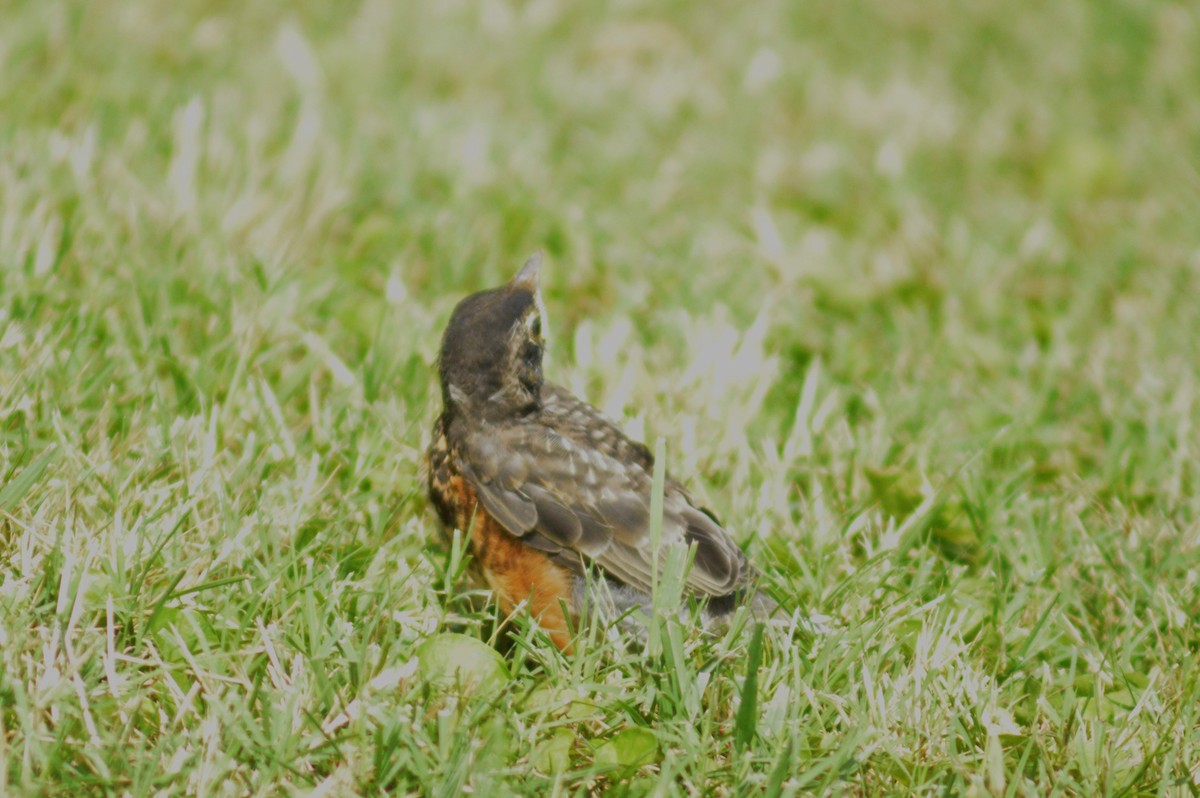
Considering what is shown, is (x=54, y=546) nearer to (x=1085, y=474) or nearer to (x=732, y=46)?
(x=1085, y=474)

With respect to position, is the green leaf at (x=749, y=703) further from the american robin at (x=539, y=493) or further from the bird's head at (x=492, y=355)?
the bird's head at (x=492, y=355)

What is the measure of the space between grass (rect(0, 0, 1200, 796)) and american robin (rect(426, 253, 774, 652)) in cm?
13

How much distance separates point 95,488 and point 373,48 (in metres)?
4.03

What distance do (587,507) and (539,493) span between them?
13cm

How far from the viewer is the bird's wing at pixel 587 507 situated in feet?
10.3

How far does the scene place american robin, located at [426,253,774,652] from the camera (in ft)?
10.3

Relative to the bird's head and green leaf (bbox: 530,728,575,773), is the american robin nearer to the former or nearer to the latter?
the bird's head

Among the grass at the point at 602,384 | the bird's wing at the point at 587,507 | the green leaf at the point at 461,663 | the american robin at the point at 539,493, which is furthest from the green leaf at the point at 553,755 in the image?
the bird's wing at the point at 587,507

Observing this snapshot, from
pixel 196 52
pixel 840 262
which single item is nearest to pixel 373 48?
pixel 196 52

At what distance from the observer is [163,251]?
14.3 ft

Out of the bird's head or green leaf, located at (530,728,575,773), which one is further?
the bird's head

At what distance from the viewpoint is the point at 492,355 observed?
329cm

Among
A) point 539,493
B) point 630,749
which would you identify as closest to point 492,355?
point 539,493

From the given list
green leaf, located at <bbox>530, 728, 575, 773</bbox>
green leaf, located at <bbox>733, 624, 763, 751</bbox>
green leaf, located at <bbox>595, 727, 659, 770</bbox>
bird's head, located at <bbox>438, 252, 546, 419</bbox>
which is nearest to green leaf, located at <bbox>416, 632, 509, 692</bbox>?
green leaf, located at <bbox>530, 728, 575, 773</bbox>
